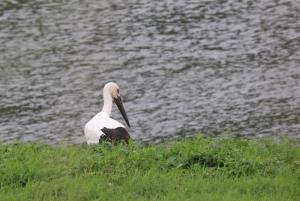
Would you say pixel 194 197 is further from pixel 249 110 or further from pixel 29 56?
pixel 29 56

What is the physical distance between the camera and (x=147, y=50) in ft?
79.4

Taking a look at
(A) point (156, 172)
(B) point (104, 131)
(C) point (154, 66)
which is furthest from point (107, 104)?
(C) point (154, 66)

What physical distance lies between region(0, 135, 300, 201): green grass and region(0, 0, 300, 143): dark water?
592cm

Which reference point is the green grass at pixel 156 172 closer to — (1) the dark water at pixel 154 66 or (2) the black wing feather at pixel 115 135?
(2) the black wing feather at pixel 115 135

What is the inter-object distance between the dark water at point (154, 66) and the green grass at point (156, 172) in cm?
592

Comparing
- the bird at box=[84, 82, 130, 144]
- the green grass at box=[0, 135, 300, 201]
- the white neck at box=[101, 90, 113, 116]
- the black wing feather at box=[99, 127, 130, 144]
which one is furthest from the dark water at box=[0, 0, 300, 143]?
the green grass at box=[0, 135, 300, 201]

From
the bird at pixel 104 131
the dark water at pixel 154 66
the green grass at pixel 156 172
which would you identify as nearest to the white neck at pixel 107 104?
the bird at pixel 104 131

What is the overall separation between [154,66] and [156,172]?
41.5ft

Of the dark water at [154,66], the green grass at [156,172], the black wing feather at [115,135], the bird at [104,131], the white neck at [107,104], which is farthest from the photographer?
the dark water at [154,66]

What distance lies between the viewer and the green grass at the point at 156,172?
31.0ft

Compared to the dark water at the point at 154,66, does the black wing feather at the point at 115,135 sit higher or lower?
higher

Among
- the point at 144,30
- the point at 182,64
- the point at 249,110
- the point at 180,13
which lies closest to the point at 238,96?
the point at 249,110

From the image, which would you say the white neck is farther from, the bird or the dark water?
the dark water

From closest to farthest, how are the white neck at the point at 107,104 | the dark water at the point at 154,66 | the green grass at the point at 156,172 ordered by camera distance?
the green grass at the point at 156,172
the white neck at the point at 107,104
the dark water at the point at 154,66
